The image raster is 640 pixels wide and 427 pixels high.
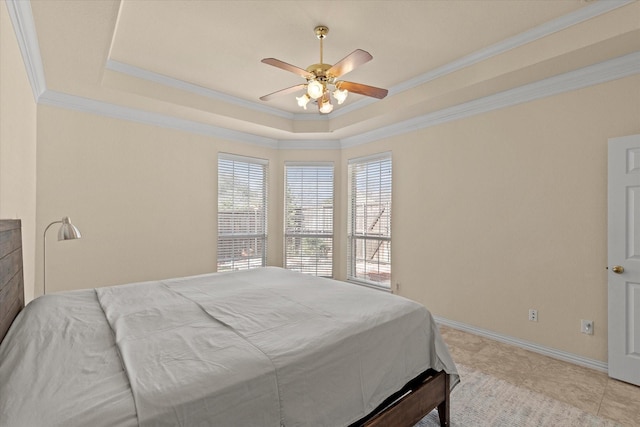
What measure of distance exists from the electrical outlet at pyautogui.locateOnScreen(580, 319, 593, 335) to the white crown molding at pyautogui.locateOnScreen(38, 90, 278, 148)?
4.51 metres

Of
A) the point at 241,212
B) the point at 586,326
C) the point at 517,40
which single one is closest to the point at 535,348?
the point at 586,326

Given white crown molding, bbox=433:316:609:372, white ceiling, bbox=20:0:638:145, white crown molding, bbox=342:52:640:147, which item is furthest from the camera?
white crown molding, bbox=433:316:609:372

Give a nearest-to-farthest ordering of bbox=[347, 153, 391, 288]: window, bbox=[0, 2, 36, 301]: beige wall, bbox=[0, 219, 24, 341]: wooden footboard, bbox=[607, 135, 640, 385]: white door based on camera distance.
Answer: bbox=[0, 219, 24, 341]: wooden footboard < bbox=[0, 2, 36, 301]: beige wall < bbox=[607, 135, 640, 385]: white door < bbox=[347, 153, 391, 288]: window

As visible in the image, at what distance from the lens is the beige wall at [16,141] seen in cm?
179

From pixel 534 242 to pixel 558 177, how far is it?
2.15ft

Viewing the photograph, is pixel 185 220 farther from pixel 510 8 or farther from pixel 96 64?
pixel 510 8

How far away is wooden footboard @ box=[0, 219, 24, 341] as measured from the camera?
1.54 metres

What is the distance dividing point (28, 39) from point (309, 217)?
3.90 m

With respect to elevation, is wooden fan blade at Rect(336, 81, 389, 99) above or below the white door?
above

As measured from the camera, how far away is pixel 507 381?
2.56m

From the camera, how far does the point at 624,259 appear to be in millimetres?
2561

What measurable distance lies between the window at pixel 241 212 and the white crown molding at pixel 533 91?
7.18 feet

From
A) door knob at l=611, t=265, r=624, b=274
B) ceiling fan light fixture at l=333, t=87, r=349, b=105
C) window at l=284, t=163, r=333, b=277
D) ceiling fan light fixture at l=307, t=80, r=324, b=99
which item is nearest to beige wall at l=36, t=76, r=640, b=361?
door knob at l=611, t=265, r=624, b=274

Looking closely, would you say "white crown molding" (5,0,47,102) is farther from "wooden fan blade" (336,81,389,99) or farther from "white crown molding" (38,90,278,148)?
"wooden fan blade" (336,81,389,99)
